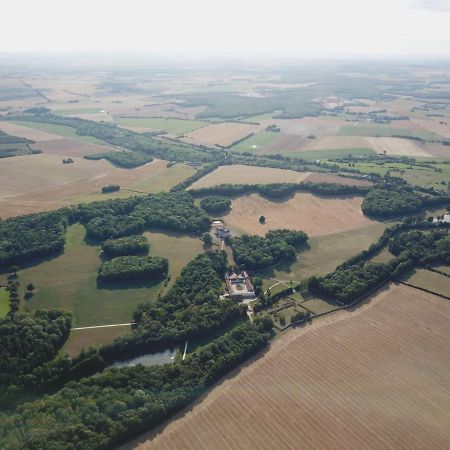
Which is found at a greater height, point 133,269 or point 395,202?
point 133,269

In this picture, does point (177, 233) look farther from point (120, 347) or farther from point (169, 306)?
point (120, 347)

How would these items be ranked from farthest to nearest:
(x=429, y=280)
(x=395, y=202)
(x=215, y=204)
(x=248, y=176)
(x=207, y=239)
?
(x=248, y=176) < (x=395, y=202) < (x=215, y=204) < (x=207, y=239) < (x=429, y=280)

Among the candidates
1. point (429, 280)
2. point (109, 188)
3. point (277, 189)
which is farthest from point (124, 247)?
point (429, 280)

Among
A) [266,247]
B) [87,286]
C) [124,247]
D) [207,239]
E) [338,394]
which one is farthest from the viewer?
[207,239]

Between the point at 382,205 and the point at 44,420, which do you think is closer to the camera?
the point at 44,420

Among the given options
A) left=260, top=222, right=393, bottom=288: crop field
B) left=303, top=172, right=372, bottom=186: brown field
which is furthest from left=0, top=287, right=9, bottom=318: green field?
left=303, top=172, right=372, bottom=186: brown field

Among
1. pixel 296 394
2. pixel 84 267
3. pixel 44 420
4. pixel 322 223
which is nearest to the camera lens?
pixel 44 420

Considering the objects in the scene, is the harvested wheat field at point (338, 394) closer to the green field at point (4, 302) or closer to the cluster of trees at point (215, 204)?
→ the green field at point (4, 302)

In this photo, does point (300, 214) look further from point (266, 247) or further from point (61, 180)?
point (61, 180)

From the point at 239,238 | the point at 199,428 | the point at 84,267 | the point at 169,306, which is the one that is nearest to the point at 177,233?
the point at 239,238
